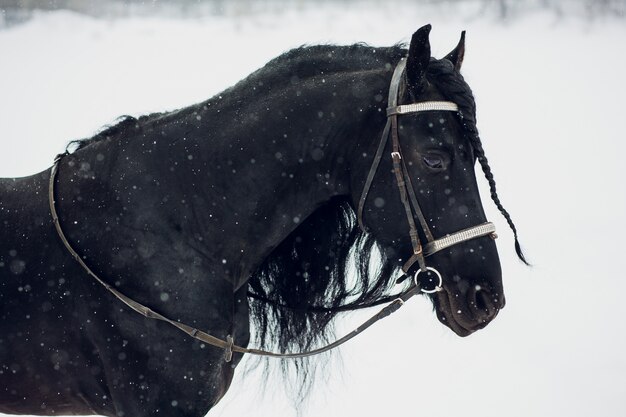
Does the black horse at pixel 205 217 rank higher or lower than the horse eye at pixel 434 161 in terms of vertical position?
lower

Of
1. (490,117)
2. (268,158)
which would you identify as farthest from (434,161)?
(490,117)

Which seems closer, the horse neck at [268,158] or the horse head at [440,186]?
the horse head at [440,186]

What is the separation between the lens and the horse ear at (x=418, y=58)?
2430mm

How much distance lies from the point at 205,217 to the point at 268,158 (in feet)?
1.05

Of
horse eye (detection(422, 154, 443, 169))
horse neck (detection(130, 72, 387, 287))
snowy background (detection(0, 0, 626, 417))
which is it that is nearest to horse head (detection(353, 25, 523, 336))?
horse eye (detection(422, 154, 443, 169))

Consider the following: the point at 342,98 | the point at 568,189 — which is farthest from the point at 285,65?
the point at 568,189

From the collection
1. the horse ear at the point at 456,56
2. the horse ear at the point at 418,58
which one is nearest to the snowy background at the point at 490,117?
the horse ear at the point at 456,56

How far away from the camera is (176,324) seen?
249 centimetres

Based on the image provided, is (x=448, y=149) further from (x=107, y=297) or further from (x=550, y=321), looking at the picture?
(x=550, y=321)

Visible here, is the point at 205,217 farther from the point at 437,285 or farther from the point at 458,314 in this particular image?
the point at 458,314

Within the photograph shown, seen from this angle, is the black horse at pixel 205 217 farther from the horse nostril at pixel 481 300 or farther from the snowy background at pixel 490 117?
the snowy background at pixel 490 117

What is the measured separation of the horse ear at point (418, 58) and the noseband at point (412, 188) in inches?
1.8

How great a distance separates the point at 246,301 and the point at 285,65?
37.0 inches

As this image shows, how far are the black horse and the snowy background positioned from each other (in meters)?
3.42
